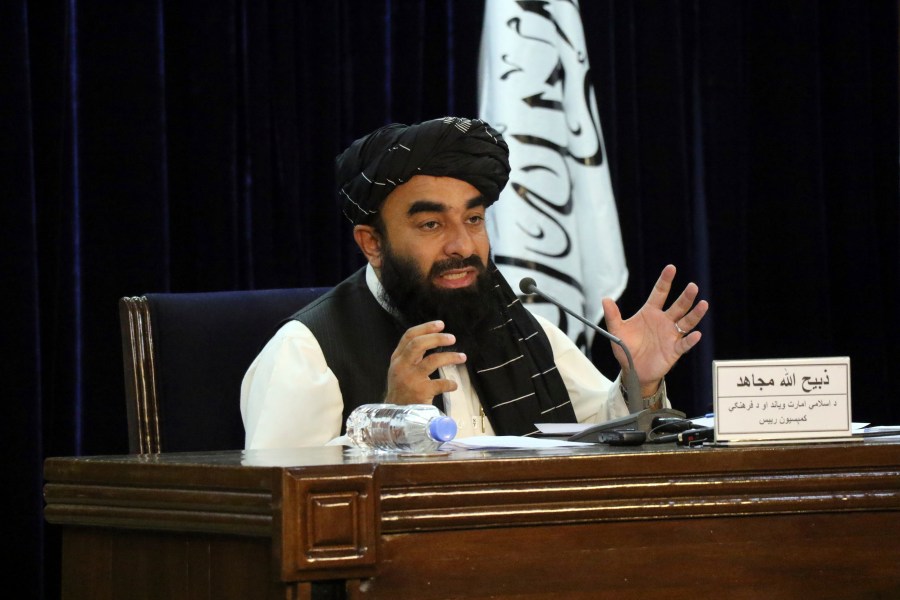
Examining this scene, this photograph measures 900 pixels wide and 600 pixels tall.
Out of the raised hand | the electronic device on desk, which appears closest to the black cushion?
the raised hand

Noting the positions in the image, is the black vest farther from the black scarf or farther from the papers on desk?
the papers on desk

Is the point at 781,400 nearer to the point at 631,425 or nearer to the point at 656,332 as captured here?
the point at 631,425

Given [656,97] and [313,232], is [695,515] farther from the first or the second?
[656,97]

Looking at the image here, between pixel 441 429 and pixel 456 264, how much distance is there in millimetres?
1014

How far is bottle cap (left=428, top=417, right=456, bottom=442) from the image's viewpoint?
1.39 m

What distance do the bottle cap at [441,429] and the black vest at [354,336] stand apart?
805mm

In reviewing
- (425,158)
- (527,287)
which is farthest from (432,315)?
(527,287)

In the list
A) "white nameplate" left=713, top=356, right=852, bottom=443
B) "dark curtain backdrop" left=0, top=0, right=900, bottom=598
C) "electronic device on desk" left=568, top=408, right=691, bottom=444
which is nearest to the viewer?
"white nameplate" left=713, top=356, right=852, bottom=443

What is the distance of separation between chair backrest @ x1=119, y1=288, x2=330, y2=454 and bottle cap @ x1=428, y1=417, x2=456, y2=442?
0.80 meters

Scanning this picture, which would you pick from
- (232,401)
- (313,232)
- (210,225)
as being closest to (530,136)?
(313,232)

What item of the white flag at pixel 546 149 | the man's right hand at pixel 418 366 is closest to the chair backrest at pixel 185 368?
the man's right hand at pixel 418 366

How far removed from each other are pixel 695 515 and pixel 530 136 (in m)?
1.96

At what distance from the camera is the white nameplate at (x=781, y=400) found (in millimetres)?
1353

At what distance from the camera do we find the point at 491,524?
1.17 meters
